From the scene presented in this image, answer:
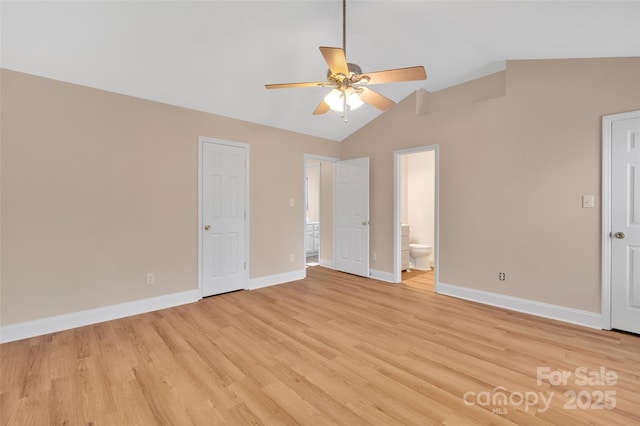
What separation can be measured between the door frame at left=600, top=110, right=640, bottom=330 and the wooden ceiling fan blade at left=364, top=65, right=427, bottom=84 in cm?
218

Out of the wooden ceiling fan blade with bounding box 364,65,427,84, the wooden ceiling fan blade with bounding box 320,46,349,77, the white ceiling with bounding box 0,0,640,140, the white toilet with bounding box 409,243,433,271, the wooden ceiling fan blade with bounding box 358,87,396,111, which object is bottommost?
the white toilet with bounding box 409,243,433,271

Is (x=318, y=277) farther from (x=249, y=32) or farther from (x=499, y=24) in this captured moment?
(x=499, y=24)

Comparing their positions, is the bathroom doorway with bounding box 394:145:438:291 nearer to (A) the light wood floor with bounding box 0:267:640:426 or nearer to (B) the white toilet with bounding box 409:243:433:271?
(B) the white toilet with bounding box 409:243:433:271

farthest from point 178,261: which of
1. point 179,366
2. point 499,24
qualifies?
point 499,24

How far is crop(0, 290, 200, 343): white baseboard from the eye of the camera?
2654 millimetres

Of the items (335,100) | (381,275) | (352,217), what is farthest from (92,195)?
(381,275)

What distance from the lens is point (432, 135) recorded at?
13.6ft

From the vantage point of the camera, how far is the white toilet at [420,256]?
17.7ft

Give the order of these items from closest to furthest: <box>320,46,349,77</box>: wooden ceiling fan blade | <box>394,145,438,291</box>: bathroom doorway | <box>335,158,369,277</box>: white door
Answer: <box>320,46,349,77</box>: wooden ceiling fan blade, <box>335,158,369,277</box>: white door, <box>394,145,438,291</box>: bathroom doorway

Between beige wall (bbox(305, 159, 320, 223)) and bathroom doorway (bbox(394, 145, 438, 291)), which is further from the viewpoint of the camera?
beige wall (bbox(305, 159, 320, 223))

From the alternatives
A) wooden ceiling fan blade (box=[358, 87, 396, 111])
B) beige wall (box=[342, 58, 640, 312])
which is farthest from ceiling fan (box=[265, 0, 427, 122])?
beige wall (box=[342, 58, 640, 312])

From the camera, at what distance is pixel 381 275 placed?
479cm

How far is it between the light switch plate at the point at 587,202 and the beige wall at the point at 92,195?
4.32 m

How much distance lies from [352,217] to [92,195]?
375cm
